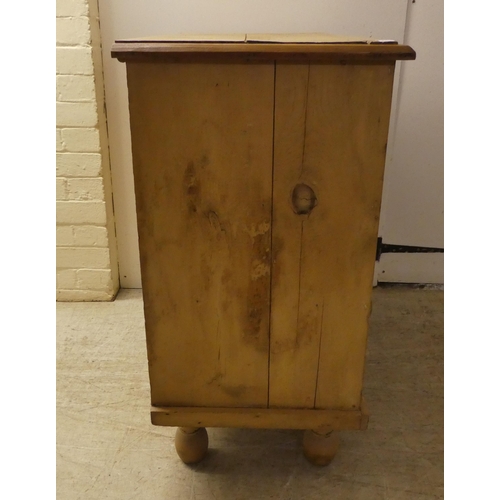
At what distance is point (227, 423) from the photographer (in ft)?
3.29

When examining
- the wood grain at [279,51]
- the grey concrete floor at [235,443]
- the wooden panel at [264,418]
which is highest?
the wood grain at [279,51]

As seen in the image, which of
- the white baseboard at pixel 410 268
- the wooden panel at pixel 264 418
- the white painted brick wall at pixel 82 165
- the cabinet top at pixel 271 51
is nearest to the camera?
the cabinet top at pixel 271 51

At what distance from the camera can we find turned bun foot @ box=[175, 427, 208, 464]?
1.05 metres

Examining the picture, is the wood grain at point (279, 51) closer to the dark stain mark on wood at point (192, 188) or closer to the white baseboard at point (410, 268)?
the dark stain mark on wood at point (192, 188)

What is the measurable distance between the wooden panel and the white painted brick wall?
0.83 meters

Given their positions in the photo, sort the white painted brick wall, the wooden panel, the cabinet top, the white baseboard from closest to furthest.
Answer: the cabinet top → the wooden panel → the white painted brick wall → the white baseboard

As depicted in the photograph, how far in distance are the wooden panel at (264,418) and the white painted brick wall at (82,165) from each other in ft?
2.71

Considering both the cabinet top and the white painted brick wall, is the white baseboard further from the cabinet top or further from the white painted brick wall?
the cabinet top

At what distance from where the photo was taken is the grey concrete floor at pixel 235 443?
102 centimetres

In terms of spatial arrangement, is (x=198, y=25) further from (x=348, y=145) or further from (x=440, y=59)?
(x=348, y=145)

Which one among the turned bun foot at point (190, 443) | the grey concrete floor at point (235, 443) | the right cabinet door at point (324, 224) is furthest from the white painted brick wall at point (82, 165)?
the right cabinet door at point (324, 224)

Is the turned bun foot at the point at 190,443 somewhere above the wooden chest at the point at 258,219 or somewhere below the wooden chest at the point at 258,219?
below

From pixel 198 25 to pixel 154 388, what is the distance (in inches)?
43.0

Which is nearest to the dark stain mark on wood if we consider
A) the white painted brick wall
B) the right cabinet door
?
the right cabinet door
